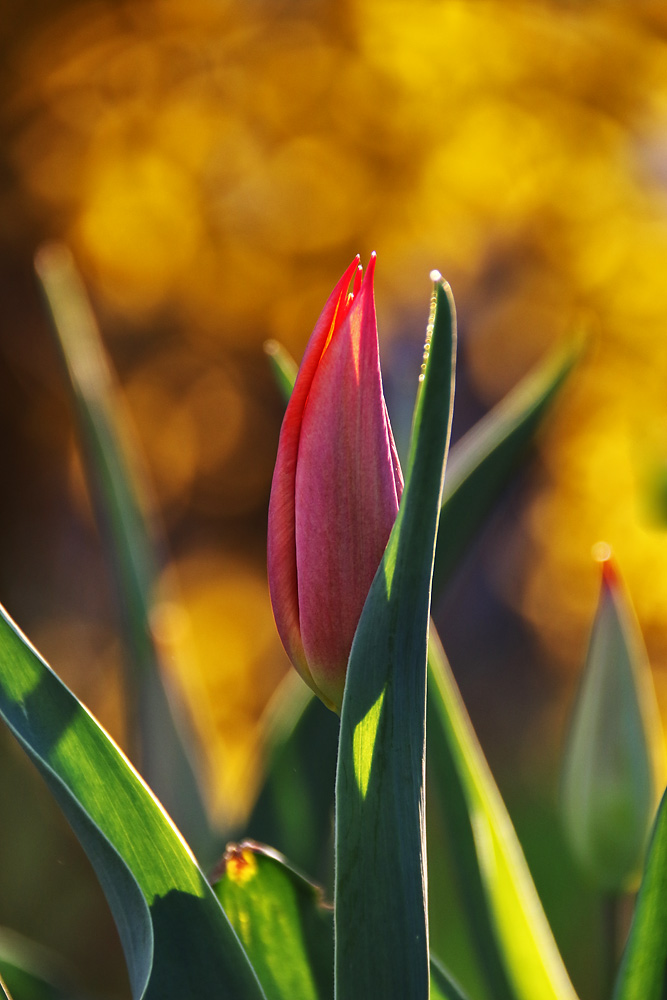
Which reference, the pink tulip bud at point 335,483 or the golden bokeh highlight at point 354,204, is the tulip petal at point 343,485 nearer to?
the pink tulip bud at point 335,483

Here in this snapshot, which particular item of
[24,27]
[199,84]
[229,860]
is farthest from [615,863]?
[24,27]

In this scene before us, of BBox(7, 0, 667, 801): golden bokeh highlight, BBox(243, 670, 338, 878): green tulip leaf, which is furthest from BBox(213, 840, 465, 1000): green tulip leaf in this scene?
BBox(7, 0, 667, 801): golden bokeh highlight

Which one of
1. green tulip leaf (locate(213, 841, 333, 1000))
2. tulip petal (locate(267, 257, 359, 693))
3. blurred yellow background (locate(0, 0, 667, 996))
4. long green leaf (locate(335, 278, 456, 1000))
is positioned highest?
blurred yellow background (locate(0, 0, 667, 996))

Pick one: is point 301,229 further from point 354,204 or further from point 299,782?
point 299,782

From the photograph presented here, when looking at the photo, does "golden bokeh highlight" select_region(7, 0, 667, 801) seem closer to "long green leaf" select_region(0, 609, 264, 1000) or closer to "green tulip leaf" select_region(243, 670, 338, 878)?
"green tulip leaf" select_region(243, 670, 338, 878)

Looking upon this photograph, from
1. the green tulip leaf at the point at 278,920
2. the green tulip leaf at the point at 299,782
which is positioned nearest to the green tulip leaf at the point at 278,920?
the green tulip leaf at the point at 278,920

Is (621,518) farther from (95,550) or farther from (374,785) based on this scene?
(374,785)
